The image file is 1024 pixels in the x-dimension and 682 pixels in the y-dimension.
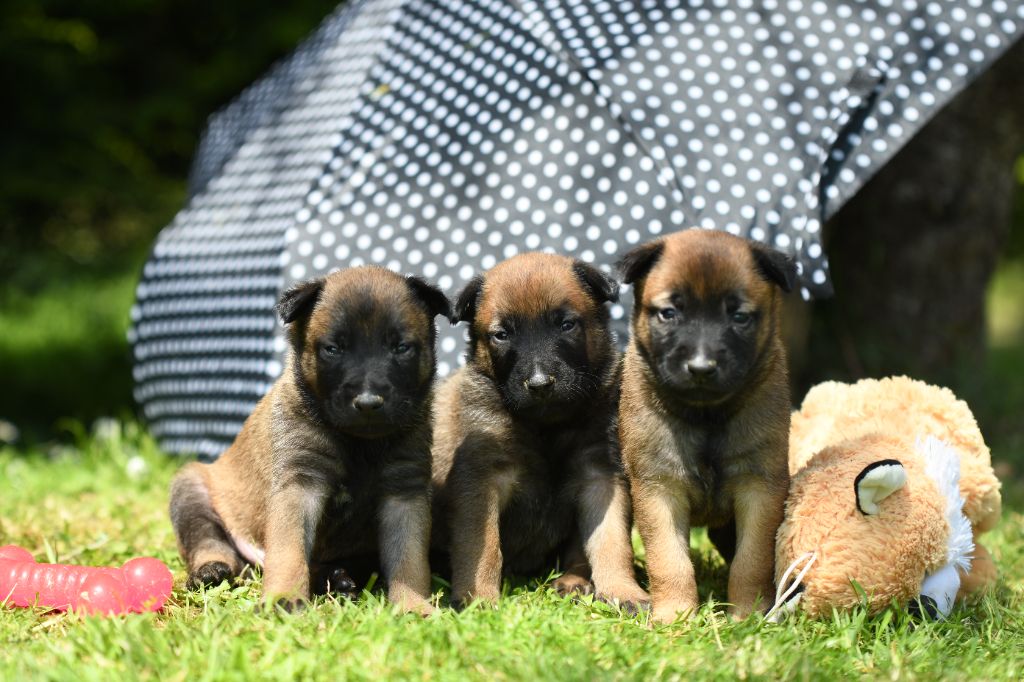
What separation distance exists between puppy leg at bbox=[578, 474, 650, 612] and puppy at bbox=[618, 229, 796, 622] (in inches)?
Answer: 7.0

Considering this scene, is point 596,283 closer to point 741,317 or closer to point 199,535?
point 741,317

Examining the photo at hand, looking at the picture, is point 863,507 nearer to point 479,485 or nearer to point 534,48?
point 479,485

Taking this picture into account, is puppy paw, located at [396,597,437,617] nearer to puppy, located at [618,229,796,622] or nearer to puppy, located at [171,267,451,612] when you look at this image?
puppy, located at [171,267,451,612]

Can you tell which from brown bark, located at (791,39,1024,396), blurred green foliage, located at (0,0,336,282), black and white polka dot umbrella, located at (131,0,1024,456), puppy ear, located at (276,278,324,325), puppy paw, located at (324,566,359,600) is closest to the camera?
puppy ear, located at (276,278,324,325)

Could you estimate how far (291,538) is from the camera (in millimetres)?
3963

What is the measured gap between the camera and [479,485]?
4223 millimetres

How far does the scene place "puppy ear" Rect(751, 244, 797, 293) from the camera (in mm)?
3893

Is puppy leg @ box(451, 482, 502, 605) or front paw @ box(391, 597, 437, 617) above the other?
puppy leg @ box(451, 482, 502, 605)

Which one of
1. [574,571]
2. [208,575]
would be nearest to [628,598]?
[574,571]

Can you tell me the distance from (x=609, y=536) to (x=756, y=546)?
55 centimetres

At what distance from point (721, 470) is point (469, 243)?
207cm

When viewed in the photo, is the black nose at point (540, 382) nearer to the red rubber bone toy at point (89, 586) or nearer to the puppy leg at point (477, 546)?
the puppy leg at point (477, 546)

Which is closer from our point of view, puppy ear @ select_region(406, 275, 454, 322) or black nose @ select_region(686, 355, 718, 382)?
black nose @ select_region(686, 355, 718, 382)

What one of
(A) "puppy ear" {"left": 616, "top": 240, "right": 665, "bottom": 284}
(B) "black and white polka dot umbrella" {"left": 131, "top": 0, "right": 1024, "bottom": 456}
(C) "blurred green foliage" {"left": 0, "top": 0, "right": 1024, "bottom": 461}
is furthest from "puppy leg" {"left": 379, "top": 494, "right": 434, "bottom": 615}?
(C) "blurred green foliage" {"left": 0, "top": 0, "right": 1024, "bottom": 461}
